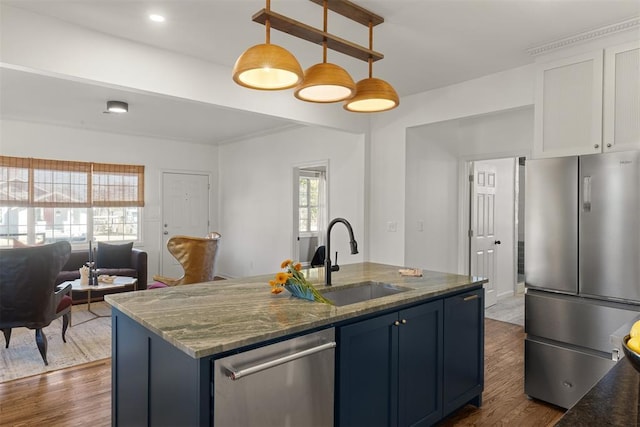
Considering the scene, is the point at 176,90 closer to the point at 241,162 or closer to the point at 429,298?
the point at 429,298

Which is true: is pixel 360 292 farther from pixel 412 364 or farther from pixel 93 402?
pixel 93 402

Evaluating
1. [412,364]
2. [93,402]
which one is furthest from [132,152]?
[412,364]

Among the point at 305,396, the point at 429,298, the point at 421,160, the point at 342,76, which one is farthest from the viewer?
the point at 421,160

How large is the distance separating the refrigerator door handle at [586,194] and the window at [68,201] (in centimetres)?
624

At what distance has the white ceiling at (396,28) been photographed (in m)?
2.44

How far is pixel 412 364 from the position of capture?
2.11 m

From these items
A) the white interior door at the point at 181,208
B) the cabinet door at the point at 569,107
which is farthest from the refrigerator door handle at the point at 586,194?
the white interior door at the point at 181,208

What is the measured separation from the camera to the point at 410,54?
323 cm

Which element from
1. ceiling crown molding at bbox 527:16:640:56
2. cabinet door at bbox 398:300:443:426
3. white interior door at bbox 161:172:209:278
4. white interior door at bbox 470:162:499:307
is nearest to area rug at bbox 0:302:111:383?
white interior door at bbox 161:172:209:278

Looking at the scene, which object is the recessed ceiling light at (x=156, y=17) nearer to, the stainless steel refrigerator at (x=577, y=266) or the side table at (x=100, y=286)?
the stainless steel refrigerator at (x=577, y=266)

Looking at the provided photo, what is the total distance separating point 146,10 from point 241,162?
173 inches

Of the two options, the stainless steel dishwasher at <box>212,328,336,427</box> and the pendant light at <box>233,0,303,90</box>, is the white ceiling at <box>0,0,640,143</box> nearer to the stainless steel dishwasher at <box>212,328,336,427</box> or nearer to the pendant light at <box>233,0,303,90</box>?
the pendant light at <box>233,0,303,90</box>

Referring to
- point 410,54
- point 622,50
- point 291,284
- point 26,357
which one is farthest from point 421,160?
point 26,357

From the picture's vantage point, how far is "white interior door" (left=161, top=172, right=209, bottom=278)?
6.91 m
